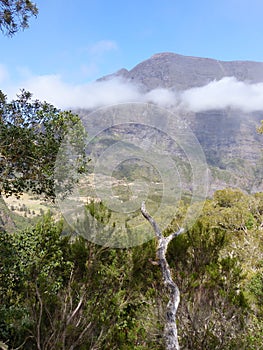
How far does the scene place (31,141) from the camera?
5.54 meters

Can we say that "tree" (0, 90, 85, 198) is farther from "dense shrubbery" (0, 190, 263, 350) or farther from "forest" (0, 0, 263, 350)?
"dense shrubbery" (0, 190, 263, 350)

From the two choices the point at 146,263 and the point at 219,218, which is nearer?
the point at 146,263

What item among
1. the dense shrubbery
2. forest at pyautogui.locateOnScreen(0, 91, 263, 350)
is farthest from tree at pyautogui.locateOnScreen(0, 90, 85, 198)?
the dense shrubbery

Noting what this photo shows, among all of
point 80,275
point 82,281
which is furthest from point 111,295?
point 80,275

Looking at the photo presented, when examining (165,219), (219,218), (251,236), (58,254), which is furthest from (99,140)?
(219,218)

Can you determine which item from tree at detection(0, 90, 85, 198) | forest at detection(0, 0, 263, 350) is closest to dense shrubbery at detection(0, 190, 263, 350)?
forest at detection(0, 0, 263, 350)

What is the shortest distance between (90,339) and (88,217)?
93.3 inches

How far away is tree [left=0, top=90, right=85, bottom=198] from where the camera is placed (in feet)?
17.8

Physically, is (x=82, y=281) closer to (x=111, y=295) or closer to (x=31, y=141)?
(x=111, y=295)

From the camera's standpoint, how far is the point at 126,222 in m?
6.42

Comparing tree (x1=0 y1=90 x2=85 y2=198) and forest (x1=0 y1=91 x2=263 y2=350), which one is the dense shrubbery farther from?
tree (x1=0 y1=90 x2=85 y2=198)

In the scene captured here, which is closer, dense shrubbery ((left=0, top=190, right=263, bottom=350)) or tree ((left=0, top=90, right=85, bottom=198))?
dense shrubbery ((left=0, top=190, right=263, bottom=350))

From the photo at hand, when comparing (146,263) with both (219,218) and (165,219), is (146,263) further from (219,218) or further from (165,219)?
(219,218)

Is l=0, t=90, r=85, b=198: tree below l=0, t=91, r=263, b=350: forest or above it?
above
